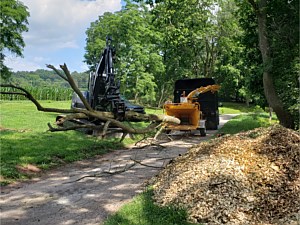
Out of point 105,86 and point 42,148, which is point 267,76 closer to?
point 105,86

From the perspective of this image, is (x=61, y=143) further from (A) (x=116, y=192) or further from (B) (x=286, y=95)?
(B) (x=286, y=95)

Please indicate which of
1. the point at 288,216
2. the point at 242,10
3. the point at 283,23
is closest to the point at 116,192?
the point at 288,216

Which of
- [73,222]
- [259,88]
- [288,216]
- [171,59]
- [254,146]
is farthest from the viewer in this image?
[171,59]

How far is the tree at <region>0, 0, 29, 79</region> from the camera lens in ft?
85.1

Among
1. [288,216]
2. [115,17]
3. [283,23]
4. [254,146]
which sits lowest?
[288,216]

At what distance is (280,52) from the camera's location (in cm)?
1106

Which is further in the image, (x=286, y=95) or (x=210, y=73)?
(x=210, y=73)

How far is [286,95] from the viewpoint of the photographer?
11977 mm

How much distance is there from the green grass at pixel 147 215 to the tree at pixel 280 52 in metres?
6.83

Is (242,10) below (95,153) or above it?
above

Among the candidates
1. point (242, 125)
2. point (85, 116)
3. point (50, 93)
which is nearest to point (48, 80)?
point (50, 93)

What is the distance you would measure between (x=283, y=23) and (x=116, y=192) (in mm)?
7689

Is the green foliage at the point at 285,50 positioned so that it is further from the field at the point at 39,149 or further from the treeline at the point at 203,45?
the field at the point at 39,149

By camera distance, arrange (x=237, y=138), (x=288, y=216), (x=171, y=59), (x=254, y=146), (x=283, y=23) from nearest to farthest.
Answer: (x=288, y=216)
(x=254, y=146)
(x=237, y=138)
(x=283, y=23)
(x=171, y=59)
